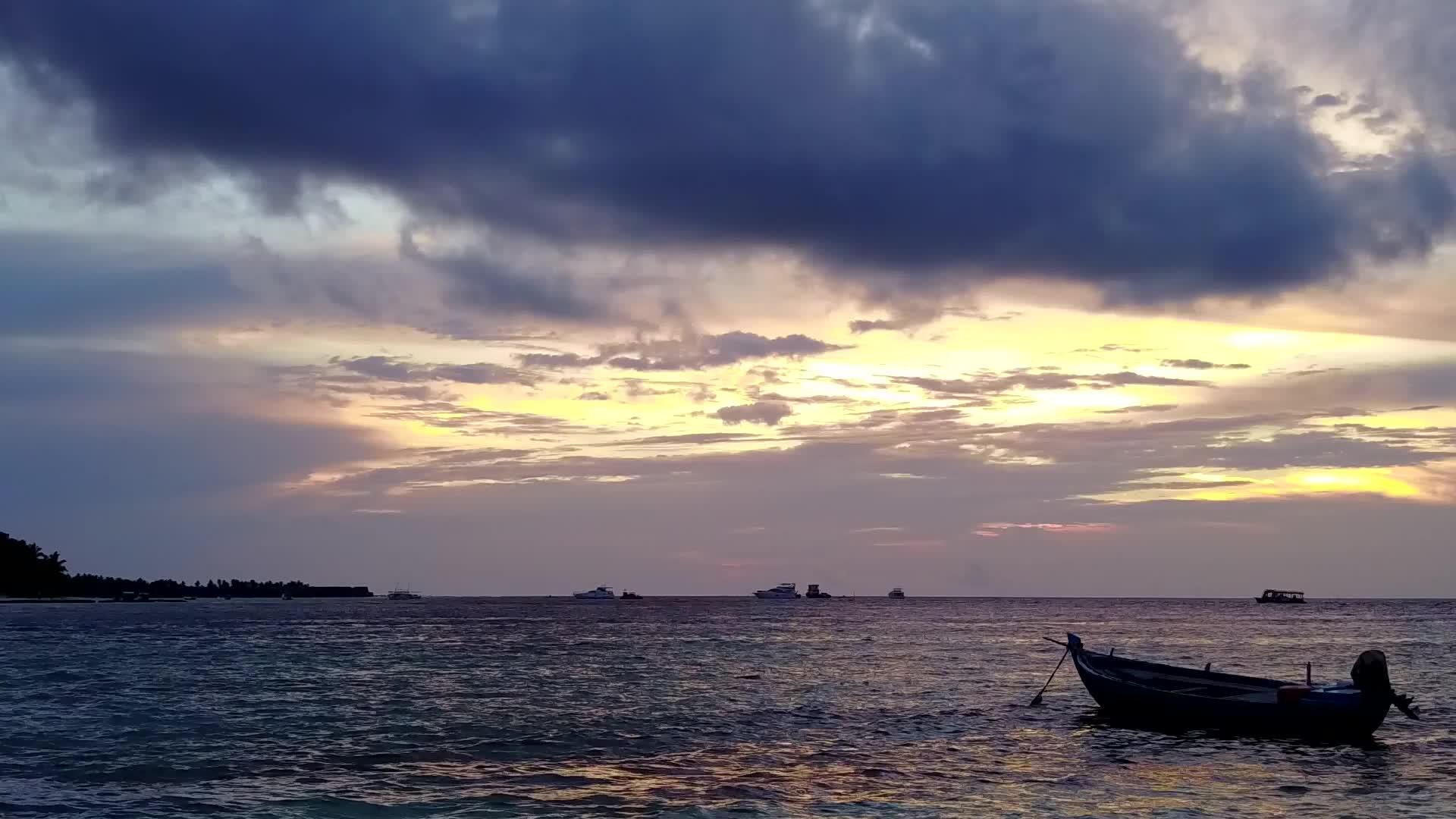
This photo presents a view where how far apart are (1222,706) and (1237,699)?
577 millimetres

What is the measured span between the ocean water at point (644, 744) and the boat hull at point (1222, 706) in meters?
1.31

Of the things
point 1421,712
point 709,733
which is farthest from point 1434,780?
point 709,733

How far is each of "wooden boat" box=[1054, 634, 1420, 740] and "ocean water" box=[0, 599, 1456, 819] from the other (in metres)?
1.32

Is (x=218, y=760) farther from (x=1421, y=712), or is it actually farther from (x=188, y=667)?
(x=1421, y=712)

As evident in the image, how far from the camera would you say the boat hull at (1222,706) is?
137 feet

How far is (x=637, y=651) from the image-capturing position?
95.2 m

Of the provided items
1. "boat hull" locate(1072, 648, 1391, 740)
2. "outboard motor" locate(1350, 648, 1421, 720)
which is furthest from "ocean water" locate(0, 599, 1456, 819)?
"outboard motor" locate(1350, 648, 1421, 720)

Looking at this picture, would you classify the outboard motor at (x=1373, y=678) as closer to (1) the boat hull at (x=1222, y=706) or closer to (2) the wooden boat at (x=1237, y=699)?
(2) the wooden boat at (x=1237, y=699)

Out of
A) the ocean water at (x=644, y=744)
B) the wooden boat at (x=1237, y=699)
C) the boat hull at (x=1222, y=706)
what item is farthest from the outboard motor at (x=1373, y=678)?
the ocean water at (x=644, y=744)

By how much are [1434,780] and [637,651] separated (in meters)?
67.2

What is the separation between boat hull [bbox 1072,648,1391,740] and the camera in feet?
137

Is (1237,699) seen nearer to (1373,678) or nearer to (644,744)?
(1373,678)

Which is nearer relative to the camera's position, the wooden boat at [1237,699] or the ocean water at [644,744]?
the ocean water at [644,744]

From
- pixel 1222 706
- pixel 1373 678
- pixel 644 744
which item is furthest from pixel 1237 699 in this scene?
pixel 644 744
